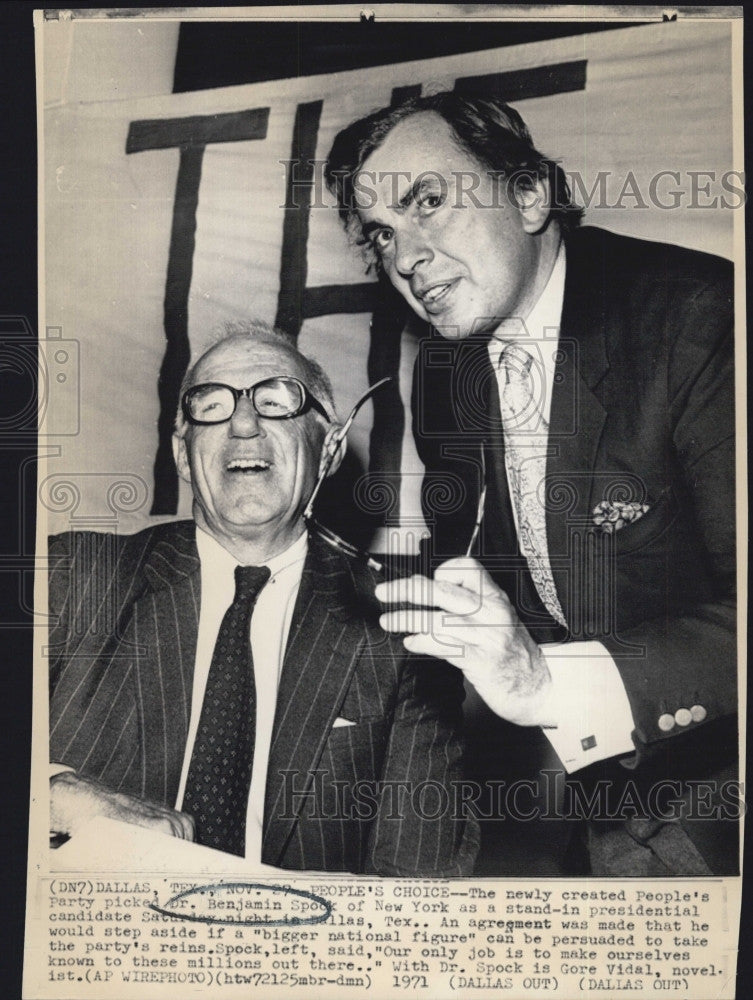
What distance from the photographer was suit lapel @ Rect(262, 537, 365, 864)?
2.65 meters

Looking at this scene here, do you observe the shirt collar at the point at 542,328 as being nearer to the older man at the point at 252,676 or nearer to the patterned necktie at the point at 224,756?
the older man at the point at 252,676

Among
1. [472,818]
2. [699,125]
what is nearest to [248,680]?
[472,818]

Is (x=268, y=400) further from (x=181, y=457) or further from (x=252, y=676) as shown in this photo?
(x=252, y=676)

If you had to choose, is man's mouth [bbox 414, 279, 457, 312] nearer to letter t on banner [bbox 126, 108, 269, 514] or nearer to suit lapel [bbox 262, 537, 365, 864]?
letter t on banner [bbox 126, 108, 269, 514]

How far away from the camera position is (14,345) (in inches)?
111

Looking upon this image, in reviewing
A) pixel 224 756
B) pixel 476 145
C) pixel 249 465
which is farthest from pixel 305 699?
pixel 476 145

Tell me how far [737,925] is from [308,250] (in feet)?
7.41

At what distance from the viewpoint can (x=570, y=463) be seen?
2.70 m

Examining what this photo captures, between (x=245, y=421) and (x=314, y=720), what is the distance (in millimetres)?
847

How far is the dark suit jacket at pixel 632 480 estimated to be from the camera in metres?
A: 2.69

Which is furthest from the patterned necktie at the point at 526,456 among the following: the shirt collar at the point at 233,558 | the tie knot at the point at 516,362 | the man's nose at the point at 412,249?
the shirt collar at the point at 233,558

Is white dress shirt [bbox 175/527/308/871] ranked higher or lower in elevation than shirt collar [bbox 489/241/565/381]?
lower

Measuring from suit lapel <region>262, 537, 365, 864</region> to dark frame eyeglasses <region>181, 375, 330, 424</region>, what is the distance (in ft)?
1.73

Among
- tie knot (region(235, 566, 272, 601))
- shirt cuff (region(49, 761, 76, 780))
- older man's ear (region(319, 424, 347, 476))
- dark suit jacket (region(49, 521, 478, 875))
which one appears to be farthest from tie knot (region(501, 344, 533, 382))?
shirt cuff (region(49, 761, 76, 780))
